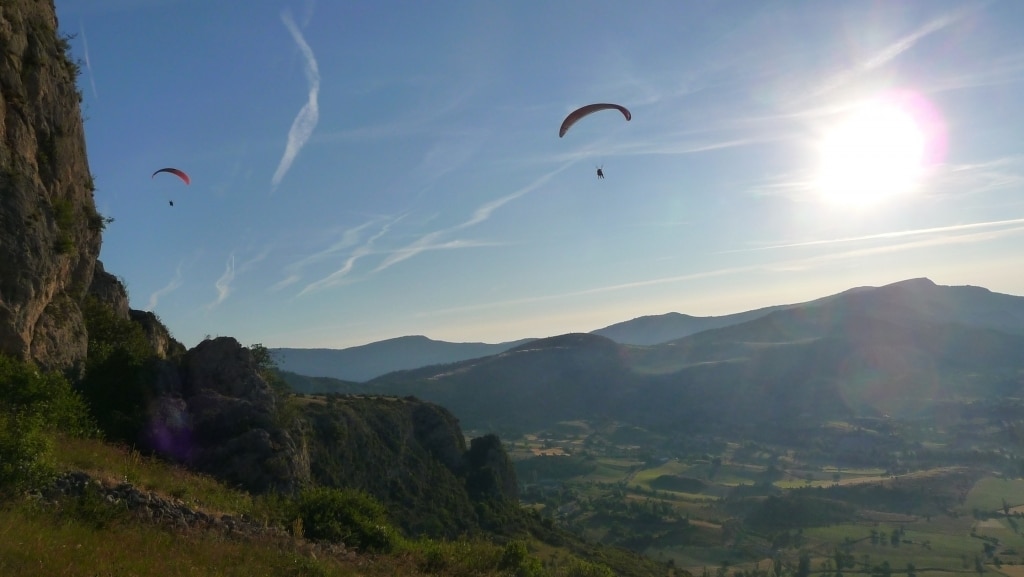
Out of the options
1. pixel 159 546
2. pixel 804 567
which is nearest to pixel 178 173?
pixel 159 546

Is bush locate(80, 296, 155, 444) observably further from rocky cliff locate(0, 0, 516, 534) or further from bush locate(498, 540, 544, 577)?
bush locate(498, 540, 544, 577)

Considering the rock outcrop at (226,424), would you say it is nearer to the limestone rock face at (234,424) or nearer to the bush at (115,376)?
the limestone rock face at (234,424)

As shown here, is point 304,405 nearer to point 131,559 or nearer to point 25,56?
point 25,56

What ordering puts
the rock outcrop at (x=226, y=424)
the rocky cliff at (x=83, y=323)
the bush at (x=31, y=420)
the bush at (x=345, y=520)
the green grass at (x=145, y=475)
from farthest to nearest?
the rock outcrop at (x=226, y=424)
the rocky cliff at (x=83, y=323)
the bush at (x=345, y=520)
the green grass at (x=145, y=475)
the bush at (x=31, y=420)

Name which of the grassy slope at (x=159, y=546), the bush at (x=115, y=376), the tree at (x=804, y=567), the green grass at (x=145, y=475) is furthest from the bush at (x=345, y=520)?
the tree at (x=804, y=567)

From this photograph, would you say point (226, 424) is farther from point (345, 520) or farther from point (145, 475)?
point (345, 520)

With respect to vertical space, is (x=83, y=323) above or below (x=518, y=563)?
above
